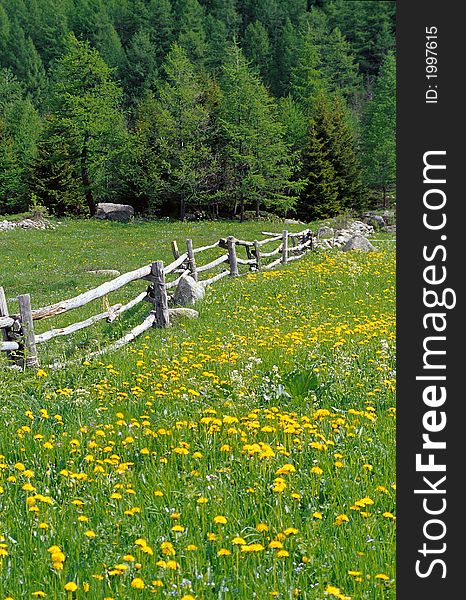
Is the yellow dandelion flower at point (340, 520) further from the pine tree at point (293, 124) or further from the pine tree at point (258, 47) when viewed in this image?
the pine tree at point (258, 47)

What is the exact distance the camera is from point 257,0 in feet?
367

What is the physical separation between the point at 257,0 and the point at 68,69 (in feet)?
245

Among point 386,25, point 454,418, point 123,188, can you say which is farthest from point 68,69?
point 386,25

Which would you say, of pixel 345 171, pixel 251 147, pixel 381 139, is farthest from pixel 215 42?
pixel 251 147

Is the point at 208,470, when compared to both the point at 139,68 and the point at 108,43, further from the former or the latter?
the point at 108,43

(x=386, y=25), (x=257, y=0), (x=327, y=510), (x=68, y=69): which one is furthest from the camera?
(x=257, y=0)

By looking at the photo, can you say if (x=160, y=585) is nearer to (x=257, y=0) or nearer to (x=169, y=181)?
(x=169, y=181)

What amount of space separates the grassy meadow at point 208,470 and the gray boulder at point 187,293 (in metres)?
3.62

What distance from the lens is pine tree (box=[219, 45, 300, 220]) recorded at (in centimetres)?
4744

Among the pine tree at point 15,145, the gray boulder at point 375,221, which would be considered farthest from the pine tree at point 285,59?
the gray boulder at point 375,221

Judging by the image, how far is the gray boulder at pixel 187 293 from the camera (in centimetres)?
1303

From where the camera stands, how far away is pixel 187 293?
43.1ft

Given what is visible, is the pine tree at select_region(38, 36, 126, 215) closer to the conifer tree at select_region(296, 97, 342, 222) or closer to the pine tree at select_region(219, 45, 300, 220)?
the pine tree at select_region(219, 45, 300, 220)

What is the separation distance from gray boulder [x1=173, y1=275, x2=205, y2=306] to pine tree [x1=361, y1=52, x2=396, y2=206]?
4423 cm
